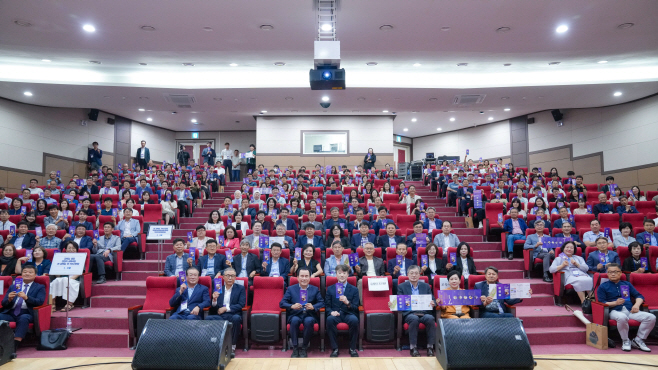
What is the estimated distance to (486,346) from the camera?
369 centimetres

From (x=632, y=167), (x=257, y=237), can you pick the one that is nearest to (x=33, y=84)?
(x=257, y=237)

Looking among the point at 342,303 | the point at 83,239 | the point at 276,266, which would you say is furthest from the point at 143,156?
the point at 342,303

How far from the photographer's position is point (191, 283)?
17.0 ft

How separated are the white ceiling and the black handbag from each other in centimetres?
469

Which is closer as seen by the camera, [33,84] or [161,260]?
[161,260]

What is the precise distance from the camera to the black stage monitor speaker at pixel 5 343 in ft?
14.1

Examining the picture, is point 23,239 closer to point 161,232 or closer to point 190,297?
point 161,232

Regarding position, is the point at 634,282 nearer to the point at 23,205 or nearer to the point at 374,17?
the point at 374,17

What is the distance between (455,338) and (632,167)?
10.7 meters

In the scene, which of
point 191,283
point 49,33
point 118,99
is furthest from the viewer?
point 118,99

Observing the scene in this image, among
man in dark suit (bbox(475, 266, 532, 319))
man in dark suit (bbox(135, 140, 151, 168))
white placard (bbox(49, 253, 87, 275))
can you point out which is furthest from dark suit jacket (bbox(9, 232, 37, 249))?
man in dark suit (bbox(135, 140, 151, 168))

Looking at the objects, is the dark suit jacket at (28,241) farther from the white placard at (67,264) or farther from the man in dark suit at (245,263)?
the man in dark suit at (245,263)

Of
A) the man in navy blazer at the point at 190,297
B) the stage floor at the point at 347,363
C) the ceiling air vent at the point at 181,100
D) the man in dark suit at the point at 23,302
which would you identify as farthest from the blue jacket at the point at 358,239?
the ceiling air vent at the point at 181,100

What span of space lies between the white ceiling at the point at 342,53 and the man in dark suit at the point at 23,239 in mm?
3375
